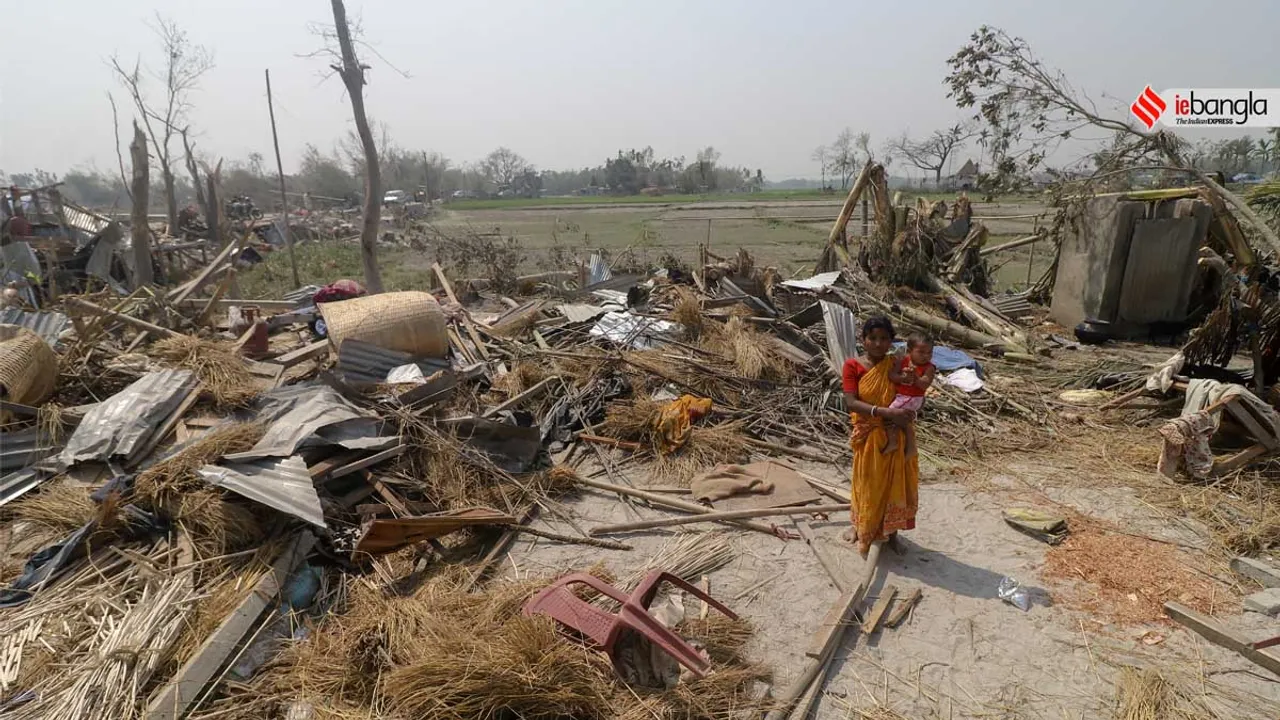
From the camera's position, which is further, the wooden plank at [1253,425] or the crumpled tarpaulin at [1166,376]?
the crumpled tarpaulin at [1166,376]

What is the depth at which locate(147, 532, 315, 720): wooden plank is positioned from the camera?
8.55 feet

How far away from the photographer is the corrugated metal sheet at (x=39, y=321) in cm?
614

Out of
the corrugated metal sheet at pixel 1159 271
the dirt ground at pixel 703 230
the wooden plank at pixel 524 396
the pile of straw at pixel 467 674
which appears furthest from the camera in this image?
the dirt ground at pixel 703 230

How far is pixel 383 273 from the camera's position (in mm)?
16781

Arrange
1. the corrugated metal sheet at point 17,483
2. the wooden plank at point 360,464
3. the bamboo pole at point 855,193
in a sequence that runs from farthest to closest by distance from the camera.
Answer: the bamboo pole at point 855,193 < the wooden plank at point 360,464 < the corrugated metal sheet at point 17,483

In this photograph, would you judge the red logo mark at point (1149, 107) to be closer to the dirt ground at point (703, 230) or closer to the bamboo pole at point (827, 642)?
the dirt ground at point (703, 230)

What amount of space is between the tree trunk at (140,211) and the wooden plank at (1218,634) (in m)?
14.8

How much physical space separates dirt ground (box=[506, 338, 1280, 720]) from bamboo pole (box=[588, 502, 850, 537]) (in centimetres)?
9

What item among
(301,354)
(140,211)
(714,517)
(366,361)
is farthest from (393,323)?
(140,211)

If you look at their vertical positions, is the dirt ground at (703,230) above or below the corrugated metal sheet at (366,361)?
above

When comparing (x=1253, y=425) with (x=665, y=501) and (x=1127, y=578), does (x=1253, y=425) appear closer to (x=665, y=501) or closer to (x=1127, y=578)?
(x=1127, y=578)

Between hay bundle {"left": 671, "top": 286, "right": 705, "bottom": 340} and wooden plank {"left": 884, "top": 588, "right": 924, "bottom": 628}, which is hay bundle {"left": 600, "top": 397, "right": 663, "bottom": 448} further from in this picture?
wooden plank {"left": 884, "top": 588, "right": 924, "bottom": 628}

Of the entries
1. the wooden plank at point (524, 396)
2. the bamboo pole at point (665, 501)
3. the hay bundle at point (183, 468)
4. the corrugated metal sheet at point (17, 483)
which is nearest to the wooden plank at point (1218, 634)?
the bamboo pole at point (665, 501)

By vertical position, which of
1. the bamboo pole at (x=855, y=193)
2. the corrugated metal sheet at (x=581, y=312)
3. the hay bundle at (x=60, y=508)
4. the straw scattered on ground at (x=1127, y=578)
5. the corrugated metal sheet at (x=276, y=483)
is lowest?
the straw scattered on ground at (x=1127, y=578)
